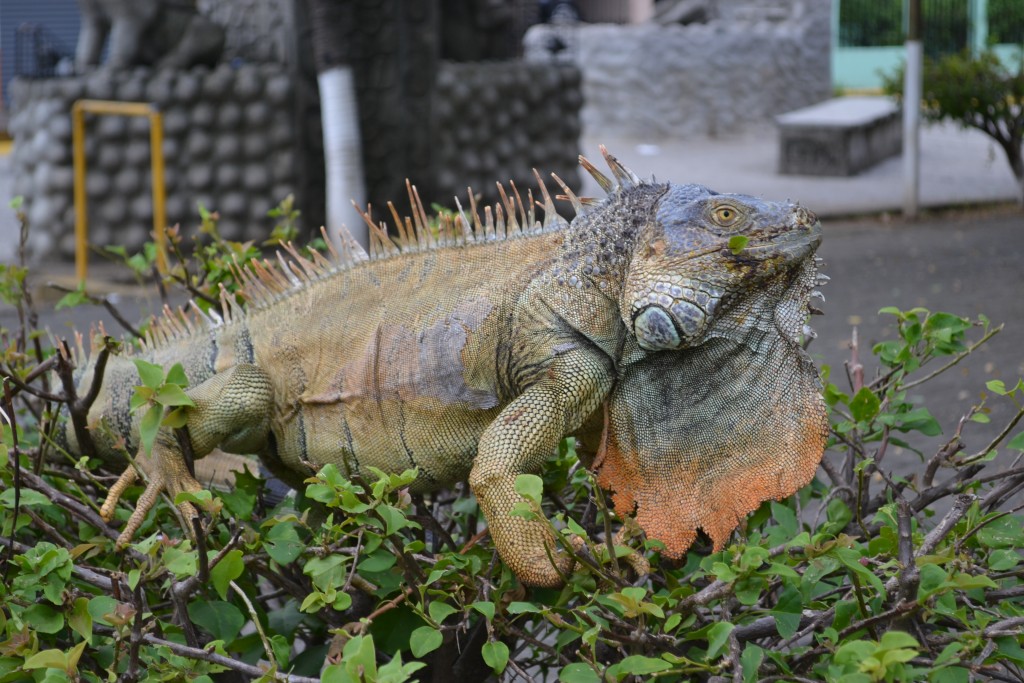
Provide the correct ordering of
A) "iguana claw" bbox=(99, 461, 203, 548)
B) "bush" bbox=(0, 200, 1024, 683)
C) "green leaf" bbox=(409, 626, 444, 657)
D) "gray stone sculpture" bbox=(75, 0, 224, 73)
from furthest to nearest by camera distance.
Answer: "gray stone sculpture" bbox=(75, 0, 224, 73)
"iguana claw" bbox=(99, 461, 203, 548)
"green leaf" bbox=(409, 626, 444, 657)
"bush" bbox=(0, 200, 1024, 683)

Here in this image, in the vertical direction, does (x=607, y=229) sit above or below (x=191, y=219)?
above

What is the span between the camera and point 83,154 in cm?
991

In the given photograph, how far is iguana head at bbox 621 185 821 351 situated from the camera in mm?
2344

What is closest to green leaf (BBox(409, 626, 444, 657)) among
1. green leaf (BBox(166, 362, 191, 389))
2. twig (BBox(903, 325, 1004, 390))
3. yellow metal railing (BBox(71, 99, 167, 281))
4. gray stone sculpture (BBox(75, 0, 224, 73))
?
green leaf (BBox(166, 362, 191, 389))

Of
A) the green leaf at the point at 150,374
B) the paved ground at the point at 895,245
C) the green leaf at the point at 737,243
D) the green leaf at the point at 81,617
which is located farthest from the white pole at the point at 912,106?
the green leaf at the point at 81,617

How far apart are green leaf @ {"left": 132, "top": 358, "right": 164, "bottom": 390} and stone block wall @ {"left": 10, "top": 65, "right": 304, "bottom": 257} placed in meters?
8.10

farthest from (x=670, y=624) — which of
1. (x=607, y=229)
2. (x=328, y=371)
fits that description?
(x=328, y=371)

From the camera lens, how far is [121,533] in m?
2.49

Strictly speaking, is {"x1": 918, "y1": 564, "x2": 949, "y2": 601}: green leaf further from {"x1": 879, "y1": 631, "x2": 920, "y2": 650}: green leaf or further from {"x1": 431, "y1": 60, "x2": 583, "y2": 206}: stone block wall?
{"x1": 431, "y1": 60, "x2": 583, "y2": 206}: stone block wall

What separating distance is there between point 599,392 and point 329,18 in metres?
6.37

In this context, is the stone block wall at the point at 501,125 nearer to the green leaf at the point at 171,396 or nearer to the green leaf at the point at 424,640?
the green leaf at the point at 171,396

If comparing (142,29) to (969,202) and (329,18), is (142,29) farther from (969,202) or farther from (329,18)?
(969,202)

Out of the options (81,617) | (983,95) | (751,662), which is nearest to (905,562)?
(751,662)

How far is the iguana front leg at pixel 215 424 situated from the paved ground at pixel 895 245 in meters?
1.17
